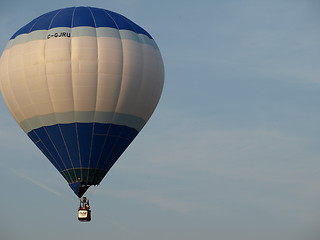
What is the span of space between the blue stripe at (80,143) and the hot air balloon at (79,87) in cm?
5

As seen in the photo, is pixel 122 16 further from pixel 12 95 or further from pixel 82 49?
pixel 12 95

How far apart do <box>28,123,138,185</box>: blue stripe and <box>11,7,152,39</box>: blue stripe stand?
517 centimetres

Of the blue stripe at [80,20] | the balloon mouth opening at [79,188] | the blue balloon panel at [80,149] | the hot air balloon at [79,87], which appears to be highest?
the blue stripe at [80,20]

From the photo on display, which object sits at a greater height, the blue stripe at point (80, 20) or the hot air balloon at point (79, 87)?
the blue stripe at point (80, 20)

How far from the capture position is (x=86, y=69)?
51.4 m

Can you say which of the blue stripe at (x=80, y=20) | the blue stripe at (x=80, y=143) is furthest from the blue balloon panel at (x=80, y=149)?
the blue stripe at (x=80, y=20)

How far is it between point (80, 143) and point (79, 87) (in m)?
2.90

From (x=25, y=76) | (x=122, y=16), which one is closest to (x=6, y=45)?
(x=25, y=76)

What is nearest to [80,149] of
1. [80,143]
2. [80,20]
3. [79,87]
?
[80,143]

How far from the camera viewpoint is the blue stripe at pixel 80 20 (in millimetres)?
52281

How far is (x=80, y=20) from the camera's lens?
52.3 metres

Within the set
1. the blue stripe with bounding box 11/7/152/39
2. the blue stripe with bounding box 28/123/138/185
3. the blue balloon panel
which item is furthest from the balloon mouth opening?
the blue stripe with bounding box 11/7/152/39

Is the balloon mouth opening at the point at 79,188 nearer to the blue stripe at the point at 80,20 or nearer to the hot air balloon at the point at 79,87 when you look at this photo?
the hot air balloon at the point at 79,87

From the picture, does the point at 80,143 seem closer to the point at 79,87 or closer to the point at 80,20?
the point at 79,87
